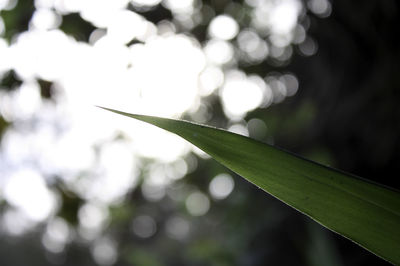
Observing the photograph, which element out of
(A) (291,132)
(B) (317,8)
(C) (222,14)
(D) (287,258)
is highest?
(B) (317,8)

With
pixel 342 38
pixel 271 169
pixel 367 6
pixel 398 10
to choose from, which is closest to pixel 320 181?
pixel 271 169

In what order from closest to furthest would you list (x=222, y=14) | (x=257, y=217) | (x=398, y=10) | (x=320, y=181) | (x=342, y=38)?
(x=320, y=181) < (x=398, y=10) < (x=342, y=38) < (x=222, y=14) < (x=257, y=217)

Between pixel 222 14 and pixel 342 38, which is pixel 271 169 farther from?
pixel 222 14

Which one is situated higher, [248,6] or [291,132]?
[248,6]

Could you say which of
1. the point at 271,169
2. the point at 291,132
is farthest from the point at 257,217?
the point at 271,169

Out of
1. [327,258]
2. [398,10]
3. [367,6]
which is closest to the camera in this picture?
[398,10]

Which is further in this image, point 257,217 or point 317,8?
point 257,217

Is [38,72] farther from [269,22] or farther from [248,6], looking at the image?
[269,22]
